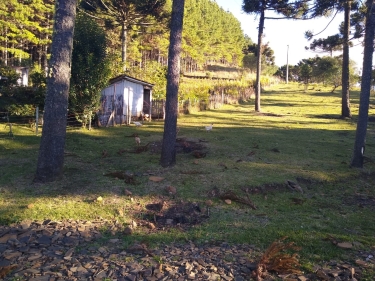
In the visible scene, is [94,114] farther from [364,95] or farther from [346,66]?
[346,66]

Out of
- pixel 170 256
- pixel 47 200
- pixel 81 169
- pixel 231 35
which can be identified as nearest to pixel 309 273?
pixel 170 256

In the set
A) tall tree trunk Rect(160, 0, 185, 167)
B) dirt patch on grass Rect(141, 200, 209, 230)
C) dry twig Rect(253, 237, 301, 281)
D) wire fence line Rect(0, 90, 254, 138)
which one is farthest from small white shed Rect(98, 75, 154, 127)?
dry twig Rect(253, 237, 301, 281)

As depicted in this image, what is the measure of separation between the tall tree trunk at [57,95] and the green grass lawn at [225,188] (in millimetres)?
438

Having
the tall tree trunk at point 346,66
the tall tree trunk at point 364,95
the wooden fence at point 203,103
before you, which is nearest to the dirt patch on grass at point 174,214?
the tall tree trunk at point 364,95

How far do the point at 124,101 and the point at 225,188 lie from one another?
12746 mm

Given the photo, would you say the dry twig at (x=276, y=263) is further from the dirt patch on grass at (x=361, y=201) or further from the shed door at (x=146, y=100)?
the shed door at (x=146, y=100)

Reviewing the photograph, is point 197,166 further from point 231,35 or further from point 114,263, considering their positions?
point 231,35

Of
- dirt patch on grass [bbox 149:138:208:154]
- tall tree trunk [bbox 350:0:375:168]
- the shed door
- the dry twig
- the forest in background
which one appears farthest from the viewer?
the shed door

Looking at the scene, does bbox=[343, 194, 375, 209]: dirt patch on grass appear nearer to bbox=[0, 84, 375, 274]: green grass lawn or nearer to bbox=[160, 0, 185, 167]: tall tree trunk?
bbox=[0, 84, 375, 274]: green grass lawn

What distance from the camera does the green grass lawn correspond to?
19.1 feet

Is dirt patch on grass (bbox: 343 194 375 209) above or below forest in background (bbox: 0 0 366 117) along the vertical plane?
below

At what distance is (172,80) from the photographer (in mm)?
9125

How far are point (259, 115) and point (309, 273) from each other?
20.9 m

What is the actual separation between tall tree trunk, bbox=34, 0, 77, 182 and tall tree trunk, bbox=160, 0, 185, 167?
247 cm
